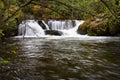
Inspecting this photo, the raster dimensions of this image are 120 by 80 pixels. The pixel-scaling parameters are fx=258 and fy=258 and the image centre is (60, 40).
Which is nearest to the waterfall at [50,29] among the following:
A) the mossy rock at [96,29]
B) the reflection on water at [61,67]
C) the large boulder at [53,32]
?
the large boulder at [53,32]

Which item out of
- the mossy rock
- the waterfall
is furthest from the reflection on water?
the mossy rock

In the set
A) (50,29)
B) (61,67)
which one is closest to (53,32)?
(50,29)

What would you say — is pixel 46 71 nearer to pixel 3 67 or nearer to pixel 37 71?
pixel 37 71

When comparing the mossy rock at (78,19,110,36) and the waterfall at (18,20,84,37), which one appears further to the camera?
the waterfall at (18,20,84,37)

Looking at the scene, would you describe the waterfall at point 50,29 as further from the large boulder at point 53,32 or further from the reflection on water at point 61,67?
the reflection on water at point 61,67

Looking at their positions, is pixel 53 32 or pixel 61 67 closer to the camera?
pixel 61 67

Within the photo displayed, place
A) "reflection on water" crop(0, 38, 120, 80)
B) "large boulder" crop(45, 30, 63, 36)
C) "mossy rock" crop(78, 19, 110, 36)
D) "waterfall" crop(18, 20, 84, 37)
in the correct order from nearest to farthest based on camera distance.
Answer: "reflection on water" crop(0, 38, 120, 80) → "mossy rock" crop(78, 19, 110, 36) → "waterfall" crop(18, 20, 84, 37) → "large boulder" crop(45, 30, 63, 36)

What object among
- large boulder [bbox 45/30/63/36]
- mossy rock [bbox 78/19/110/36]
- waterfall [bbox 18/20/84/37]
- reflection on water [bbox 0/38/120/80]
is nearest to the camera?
reflection on water [bbox 0/38/120/80]

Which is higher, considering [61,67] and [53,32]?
[53,32]

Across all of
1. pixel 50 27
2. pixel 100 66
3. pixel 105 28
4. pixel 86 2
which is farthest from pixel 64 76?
pixel 50 27

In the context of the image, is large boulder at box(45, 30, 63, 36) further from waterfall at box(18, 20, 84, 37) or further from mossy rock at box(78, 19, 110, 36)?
mossy rock at box(78, 19, 110, 36)

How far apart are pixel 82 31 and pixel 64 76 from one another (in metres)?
16.5

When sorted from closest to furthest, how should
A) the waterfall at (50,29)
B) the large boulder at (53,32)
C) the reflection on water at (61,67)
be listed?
the reflection on water at (61,67)
the waterfall at (50,29)
the large boulder at (53,32)

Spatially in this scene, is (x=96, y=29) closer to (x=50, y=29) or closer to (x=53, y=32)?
(x=53, y=32)
